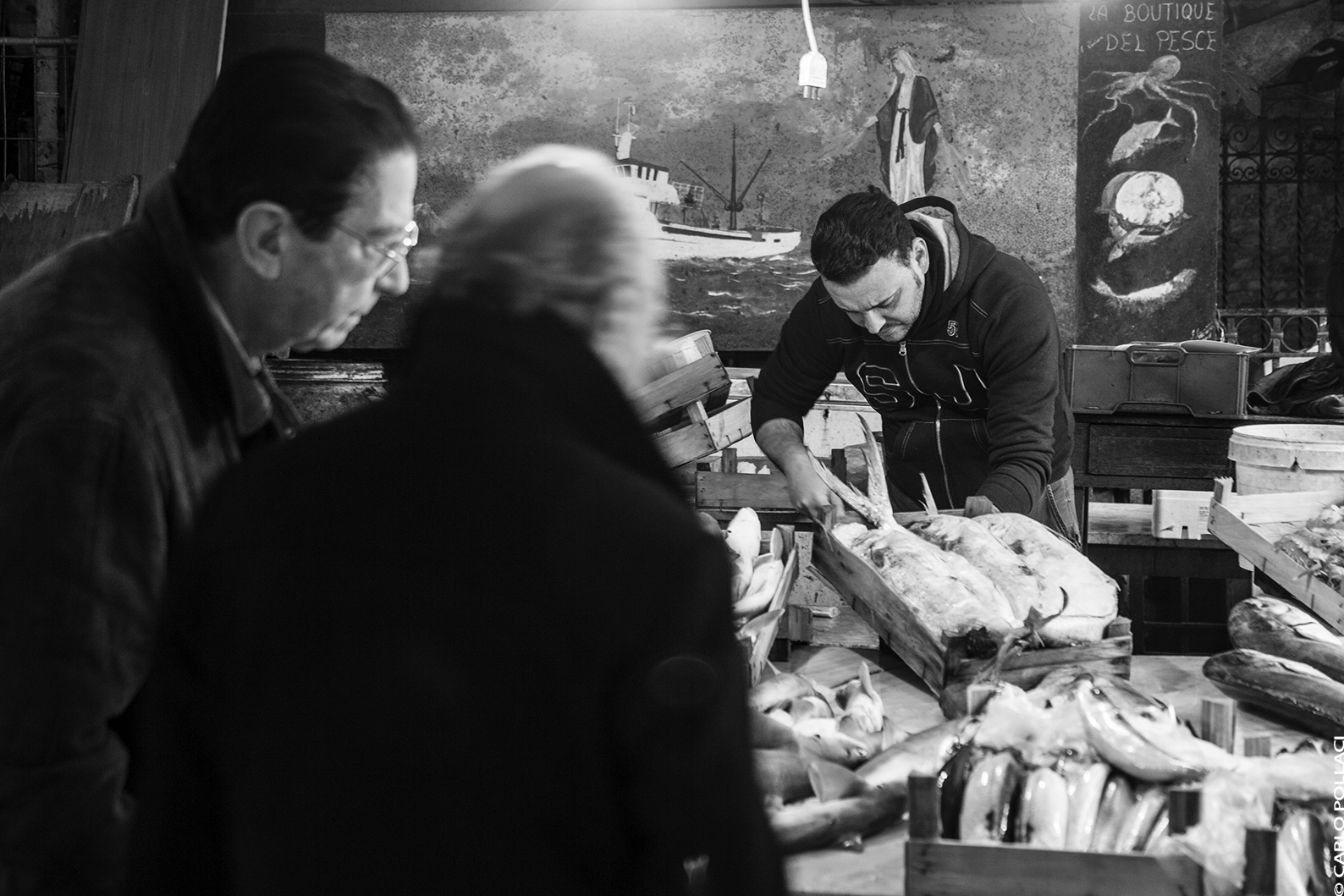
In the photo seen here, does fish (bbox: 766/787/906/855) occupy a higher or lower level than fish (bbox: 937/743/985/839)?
lower

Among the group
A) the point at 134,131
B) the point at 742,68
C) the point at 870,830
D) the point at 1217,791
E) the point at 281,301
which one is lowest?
the point at 870,830

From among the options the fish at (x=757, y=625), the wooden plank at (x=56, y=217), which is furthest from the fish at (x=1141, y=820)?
the wooden plank at (x=56, y=217)

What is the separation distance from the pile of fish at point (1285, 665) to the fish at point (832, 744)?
961 mm

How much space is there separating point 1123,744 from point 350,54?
7507mm

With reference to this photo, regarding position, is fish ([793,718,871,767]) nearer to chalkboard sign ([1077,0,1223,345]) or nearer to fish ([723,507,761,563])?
fish ([723,507,761,563])

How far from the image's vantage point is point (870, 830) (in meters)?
2.02

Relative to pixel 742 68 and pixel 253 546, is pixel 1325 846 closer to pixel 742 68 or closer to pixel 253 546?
pixel 253 546

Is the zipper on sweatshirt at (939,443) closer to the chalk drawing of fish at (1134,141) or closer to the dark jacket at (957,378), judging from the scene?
the dark jacket at (957,378)

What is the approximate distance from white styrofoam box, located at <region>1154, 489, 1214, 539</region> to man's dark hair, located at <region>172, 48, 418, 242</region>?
3.71 metres

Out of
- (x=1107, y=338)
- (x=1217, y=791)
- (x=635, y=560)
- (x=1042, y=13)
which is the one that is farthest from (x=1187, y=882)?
(x=1042, y=13)

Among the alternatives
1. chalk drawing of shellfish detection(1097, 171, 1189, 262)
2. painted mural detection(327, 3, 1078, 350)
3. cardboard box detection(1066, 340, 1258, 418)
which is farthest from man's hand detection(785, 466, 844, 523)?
chalk drawing of shellfish detection(1097, 171, 1189, 262)

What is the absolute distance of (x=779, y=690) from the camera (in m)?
2.60

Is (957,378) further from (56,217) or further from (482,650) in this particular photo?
(56,217)

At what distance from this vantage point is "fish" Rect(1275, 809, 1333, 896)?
1714mm
